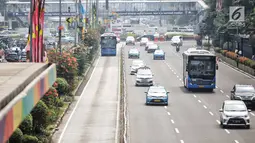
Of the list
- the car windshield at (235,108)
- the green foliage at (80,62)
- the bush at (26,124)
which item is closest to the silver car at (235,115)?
the car windshield at (235,108)

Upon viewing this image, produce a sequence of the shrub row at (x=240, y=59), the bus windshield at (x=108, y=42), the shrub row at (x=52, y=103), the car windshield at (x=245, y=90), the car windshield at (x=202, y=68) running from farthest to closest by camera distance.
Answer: the bus windshield at (x=108, y=42) < the shrub row at (x=240, y=59) < the car windshield at (x=202, y=68) < the car windshield at (x=245, y=90) < the shrub row at (x=52, y=103)

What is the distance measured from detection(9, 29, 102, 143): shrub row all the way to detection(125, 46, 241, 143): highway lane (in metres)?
4.87

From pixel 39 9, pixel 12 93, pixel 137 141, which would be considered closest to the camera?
pixel 12 93

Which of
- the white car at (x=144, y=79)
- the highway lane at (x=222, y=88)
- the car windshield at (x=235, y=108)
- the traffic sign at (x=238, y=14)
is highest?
the traffic sign at (x=238, y=14)

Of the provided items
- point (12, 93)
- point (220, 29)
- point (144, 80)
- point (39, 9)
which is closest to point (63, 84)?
point (144, 80)

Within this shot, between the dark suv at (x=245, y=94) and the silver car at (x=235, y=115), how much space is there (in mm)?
8978

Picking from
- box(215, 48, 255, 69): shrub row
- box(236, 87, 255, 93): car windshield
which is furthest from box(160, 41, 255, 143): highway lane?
box(236, 87, 255, 93): car windshield

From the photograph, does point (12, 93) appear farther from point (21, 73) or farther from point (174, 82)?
point (174, 82)

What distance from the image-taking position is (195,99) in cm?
6762

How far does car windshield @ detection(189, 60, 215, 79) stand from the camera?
69812mm

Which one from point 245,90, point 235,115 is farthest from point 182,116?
point 235,115

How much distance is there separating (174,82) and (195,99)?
14636 millimetres

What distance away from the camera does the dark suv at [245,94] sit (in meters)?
59.4

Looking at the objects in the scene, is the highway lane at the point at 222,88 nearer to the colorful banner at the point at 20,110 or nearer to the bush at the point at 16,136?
the bush at the point at 16,136
